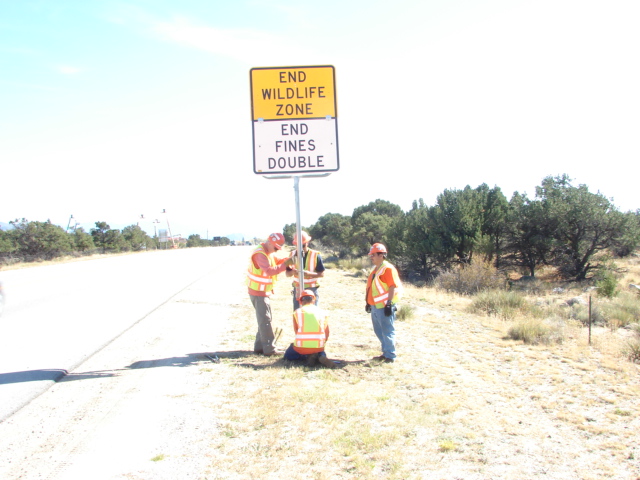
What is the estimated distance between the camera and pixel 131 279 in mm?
18312

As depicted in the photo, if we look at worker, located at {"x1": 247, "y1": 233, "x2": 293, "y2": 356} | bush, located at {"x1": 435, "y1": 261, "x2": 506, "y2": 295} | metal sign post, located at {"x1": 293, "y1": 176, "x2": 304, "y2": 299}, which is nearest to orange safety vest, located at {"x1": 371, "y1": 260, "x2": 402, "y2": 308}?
metal sign post, located at {"x1": 293, "y1": 176, "x2": 304, "y2": 299}

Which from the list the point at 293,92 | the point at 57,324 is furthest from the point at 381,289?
the point at 57,324

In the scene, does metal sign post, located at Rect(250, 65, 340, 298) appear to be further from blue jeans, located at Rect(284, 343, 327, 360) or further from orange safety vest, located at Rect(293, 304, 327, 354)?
blue jeans, located at Rect(284, 343, 327, 360)

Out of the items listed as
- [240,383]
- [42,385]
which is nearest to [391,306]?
[240,383]

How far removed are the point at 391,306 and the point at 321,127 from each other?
2.49 meters

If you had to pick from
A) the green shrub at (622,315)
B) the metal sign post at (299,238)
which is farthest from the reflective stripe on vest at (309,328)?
the green shrub at (622,315)

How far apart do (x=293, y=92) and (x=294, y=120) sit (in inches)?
14.4

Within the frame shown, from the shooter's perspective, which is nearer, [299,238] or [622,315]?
[299,238]

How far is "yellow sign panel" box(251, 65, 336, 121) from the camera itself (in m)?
5.89

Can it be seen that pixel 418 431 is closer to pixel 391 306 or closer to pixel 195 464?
pixel 195 464

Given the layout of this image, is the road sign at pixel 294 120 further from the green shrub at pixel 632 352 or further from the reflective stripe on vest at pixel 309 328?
the green shrub at pixel 632 352

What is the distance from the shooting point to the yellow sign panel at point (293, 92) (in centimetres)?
589

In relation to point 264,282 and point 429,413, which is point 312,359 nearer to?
point 264,282

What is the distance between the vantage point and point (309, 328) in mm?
6086
